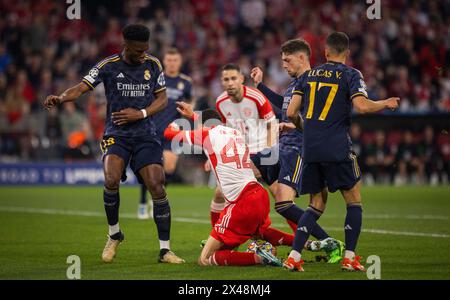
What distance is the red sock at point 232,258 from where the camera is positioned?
29.9ft

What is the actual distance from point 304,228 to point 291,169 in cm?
172

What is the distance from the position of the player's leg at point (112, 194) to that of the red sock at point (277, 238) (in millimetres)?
1665

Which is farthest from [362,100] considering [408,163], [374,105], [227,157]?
[408,163]

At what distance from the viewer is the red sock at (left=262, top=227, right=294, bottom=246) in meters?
9.94

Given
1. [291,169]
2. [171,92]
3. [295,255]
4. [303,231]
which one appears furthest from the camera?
[171,92]

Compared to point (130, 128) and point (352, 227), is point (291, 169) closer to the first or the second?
point (352, 227)

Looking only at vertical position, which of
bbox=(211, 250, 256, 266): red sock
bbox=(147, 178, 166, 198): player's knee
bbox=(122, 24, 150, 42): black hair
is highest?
bbox=(122, 24, 150, 42): black hair

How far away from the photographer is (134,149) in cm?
988

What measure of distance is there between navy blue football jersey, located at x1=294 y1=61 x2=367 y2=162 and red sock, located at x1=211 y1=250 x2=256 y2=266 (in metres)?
1.21

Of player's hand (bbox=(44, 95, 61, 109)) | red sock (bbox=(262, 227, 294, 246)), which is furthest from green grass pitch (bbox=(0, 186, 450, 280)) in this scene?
player's hand (bbox=(44, 95, 61, 109))

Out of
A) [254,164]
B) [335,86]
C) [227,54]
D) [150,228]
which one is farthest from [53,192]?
[335,86]

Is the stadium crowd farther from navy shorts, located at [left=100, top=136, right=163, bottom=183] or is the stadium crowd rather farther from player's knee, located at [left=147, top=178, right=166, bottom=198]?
player's knee, located at [left=147, top=178, right=166, bottom=198]

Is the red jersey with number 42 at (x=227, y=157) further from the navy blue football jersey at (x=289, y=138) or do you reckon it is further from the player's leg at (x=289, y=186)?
the navy blue football jersey at (x=289, y=138)
